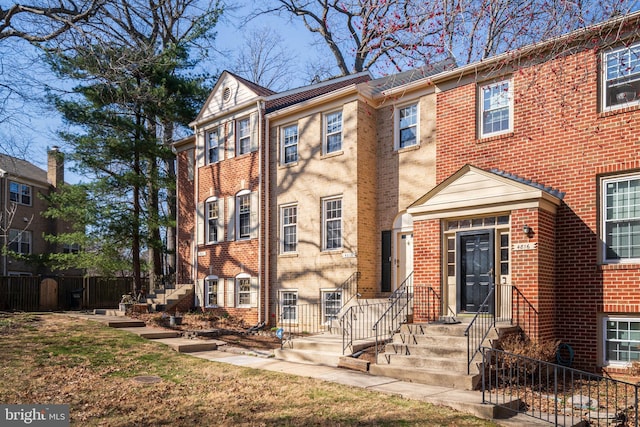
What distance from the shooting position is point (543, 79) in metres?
12.7

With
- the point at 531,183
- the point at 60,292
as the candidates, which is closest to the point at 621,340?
the point at 531,183

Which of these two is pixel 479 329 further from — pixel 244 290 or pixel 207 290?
pixel 207 290

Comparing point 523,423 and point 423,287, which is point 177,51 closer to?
point 423,287

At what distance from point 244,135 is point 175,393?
42.6 feet

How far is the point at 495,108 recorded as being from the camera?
1352 cm

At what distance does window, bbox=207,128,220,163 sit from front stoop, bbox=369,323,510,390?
1244 centimetres

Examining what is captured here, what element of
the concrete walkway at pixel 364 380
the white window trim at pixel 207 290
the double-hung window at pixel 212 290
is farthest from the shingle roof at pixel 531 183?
the double-hung window at pixel 212 290

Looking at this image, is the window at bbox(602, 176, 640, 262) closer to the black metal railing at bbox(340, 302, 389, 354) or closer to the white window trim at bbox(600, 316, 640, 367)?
the white window trim at bbox(600, 316, 640, 367)

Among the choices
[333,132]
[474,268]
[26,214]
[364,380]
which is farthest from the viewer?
[26,214]

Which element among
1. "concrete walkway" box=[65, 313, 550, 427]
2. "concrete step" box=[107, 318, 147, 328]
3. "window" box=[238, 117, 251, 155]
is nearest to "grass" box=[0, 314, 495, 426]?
"concrete walkway" box=[65, 313, 550, 427]

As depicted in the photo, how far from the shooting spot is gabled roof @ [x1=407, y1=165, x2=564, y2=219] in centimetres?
1156

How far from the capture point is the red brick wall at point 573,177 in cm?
1136

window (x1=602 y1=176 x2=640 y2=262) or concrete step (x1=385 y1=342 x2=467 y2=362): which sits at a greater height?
window (x1=602 y1=176 x2=640 y2=262)

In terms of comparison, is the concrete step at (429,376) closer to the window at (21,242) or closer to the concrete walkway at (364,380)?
the concrete walkway at (364,380)
